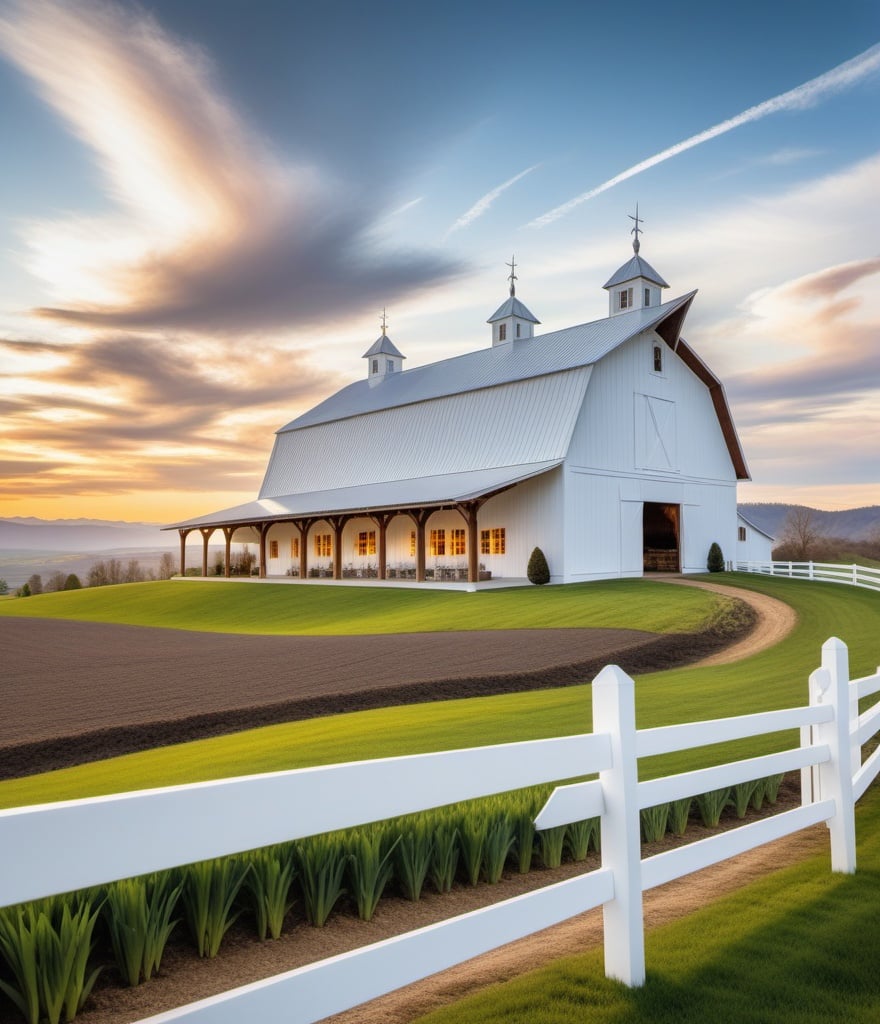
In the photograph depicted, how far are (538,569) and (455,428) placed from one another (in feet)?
28.5

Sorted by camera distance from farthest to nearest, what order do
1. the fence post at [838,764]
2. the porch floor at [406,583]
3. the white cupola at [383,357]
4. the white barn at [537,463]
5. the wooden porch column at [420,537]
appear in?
the white cupola at [383,357]
the wooden porch column at [420,537]
the white barn at [537,463]
the porch floor at [406,583]
the fence post at [838,764]

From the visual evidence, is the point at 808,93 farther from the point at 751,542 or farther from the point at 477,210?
the point at 751,542

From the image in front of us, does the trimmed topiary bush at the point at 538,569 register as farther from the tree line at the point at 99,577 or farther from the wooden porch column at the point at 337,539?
the tree line at the point at 99,577

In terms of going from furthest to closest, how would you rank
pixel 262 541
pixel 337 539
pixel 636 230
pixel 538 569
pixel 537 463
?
pixel 262 541 < pixel 337 539 < pixel 636 230 < pixel 537 463 < pixel 538 569

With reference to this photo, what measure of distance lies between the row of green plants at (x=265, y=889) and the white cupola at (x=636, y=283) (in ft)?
109

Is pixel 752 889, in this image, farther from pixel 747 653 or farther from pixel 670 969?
pixel 747 653

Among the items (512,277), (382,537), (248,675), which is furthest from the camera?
(512,277)

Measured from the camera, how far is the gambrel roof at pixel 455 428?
31641mm

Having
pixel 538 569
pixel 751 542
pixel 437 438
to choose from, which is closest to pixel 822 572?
pixel 751 542

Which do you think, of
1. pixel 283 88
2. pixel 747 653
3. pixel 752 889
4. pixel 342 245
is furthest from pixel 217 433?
pixel 752 889

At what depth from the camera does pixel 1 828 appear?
1.80 metres

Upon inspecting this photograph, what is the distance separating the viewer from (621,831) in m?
3.54

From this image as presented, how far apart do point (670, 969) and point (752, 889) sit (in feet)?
4.96

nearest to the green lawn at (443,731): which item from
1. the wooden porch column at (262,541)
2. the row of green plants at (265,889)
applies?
the row of green plants at (265,889)
